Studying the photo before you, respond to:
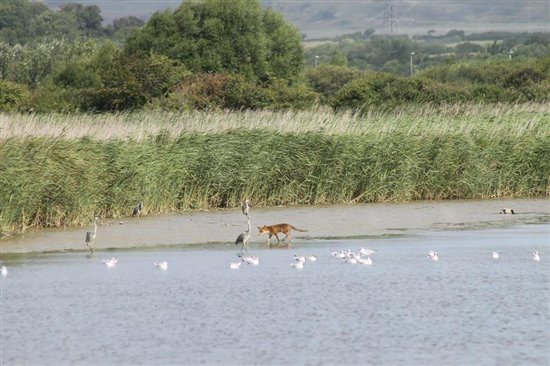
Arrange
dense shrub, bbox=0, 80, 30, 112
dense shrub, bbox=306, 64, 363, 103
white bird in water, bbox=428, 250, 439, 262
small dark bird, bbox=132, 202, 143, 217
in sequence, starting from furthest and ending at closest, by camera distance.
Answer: dense shrub, bbox=306, 64, 363, 103, dense shrub, bbox=0, 80, 30, 112, small dark bird, bbox=132, 202, 143, 217, white bird in water, bbox=428, 250, 439, 262

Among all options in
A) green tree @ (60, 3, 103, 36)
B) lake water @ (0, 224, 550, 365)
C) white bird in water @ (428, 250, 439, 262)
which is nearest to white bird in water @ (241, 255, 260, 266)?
lake water @ (0, 224, 550, 365)

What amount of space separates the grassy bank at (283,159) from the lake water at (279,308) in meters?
3.99

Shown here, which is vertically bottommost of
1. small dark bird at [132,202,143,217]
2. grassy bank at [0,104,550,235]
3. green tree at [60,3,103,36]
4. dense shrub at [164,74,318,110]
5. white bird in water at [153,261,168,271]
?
white bird in water at [153,261,168,271]

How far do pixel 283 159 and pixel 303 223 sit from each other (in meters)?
3.26

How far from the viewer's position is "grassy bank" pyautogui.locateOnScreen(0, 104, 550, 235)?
22703 mm

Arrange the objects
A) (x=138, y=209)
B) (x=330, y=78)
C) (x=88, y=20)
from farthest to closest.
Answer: (x=88, y=20)
(x=330, y=78)
(x=138, y=209)

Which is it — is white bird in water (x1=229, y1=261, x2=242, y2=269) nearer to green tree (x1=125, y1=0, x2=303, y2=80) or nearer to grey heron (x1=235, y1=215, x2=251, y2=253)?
grey heron (x1=235, y1=215, x2=251, y2=253)

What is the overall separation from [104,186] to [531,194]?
877cm

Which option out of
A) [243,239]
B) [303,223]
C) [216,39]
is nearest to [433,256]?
[243,239]

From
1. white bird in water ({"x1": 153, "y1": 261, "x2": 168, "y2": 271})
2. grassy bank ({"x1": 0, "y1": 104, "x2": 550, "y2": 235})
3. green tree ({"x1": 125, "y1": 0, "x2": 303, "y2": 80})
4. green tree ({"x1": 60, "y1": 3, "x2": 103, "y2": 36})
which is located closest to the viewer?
white bird in water ({"x1": 153, "y1": 261, "x2": 168, "y2": 271})

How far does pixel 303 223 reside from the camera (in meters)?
22.1

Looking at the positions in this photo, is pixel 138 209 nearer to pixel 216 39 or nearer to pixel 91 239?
pixel 91 239

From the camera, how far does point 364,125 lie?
27312 mm

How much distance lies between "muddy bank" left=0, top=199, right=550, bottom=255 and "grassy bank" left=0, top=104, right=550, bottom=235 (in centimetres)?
55
